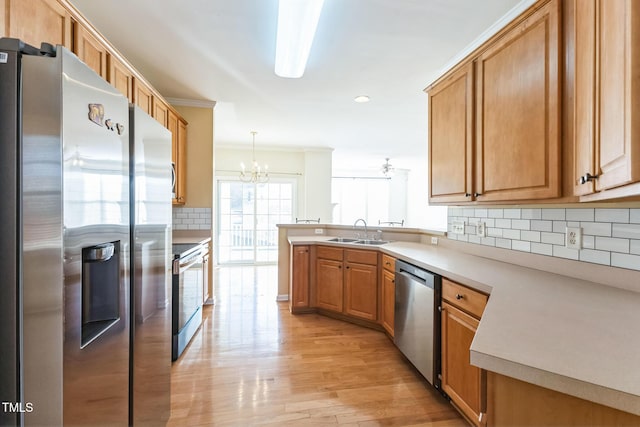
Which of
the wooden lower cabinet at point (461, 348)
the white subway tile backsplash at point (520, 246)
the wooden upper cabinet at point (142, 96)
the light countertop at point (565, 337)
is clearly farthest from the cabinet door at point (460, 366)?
the wooden upper cabinet at point (142, 96)

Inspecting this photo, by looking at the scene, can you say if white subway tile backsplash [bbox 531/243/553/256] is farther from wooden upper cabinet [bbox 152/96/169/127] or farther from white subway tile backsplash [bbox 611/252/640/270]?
wooden upper cabinet [bbox 152/96/169/127]

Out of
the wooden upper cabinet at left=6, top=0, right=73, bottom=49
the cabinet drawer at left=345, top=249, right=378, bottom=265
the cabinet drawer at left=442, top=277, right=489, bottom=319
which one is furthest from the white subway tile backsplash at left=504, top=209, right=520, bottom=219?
the wooden upper cabinet at left=6, top=0, right=73, bottom=49

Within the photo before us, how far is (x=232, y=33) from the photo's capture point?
2078mm

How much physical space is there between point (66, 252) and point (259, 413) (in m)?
1.51

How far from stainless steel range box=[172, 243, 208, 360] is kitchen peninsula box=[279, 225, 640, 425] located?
6.75ft

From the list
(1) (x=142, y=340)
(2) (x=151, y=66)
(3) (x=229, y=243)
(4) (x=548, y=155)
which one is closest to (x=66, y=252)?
(1) (x=142, y=340)

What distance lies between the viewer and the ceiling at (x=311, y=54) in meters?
1.82

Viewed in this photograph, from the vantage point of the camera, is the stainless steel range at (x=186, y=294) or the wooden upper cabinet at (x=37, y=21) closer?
the wooden upper cabinet at (x=37, y=21)

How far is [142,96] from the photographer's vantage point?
2.45 meters

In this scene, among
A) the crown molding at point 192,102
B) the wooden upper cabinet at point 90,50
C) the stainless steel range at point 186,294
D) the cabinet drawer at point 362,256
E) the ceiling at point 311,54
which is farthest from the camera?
the crown molding at point 192,102

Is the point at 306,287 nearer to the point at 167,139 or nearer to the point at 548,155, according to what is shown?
the point at 167,139

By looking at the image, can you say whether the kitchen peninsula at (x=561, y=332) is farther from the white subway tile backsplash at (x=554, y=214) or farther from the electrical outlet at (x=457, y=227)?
the electrical outlet at (x=457, y=227)

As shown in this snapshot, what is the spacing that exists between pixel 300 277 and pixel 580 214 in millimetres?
2570

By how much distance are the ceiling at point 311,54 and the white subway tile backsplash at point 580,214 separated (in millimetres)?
1352
